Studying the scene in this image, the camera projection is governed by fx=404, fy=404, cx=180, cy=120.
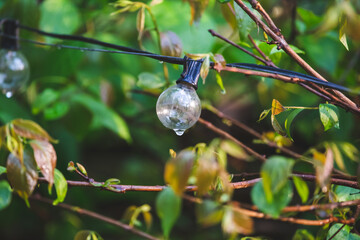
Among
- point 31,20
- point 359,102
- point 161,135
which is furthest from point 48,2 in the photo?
point 359,102

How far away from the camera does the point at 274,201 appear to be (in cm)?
50

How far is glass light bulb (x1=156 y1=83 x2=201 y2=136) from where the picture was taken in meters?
0.66

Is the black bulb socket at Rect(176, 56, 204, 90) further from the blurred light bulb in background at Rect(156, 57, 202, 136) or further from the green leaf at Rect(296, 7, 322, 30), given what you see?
the green leaf at Rect(296, 7, 322, 30)

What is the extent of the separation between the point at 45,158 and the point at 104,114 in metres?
0.72

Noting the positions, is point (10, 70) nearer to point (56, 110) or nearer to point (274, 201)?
point (56, 110)

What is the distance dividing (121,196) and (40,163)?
1451mm

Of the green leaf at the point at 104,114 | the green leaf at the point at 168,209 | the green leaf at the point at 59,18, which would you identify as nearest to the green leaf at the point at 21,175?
the green leaf at the point at 168,209

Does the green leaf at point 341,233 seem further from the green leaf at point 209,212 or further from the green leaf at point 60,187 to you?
the green leaf at point 60,187

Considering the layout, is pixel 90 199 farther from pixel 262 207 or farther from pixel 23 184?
pixel 262 207

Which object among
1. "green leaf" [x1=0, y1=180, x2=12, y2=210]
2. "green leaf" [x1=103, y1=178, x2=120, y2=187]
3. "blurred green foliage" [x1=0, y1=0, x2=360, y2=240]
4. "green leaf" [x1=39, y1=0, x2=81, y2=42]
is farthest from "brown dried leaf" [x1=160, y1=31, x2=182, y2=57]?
"green leaf" [x1=39, y1=0, x2=81, y2=42]

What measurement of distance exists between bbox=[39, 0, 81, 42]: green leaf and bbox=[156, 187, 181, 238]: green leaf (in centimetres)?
99

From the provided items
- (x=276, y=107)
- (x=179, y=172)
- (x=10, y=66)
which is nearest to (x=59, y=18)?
(x=10, y=66)

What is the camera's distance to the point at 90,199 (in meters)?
1.77

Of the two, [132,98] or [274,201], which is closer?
[274,201]
